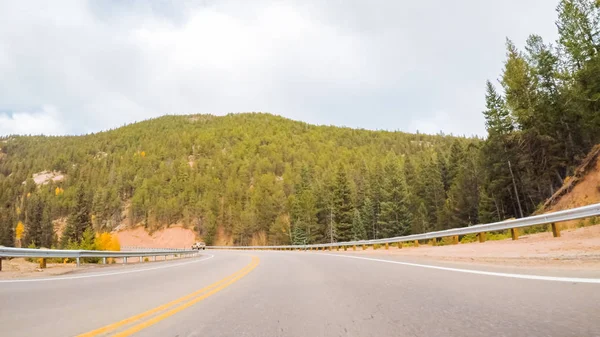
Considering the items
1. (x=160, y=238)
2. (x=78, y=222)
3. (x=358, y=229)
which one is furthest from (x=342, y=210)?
(x=160, y=238)

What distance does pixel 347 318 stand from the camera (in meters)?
4.04

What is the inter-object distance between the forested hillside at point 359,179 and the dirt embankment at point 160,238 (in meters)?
3.26

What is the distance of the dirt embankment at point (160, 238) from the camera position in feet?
367

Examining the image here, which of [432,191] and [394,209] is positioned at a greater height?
[432,191]

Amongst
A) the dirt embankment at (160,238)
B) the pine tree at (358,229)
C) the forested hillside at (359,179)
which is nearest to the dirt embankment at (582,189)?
the forested hillside at (359,179)

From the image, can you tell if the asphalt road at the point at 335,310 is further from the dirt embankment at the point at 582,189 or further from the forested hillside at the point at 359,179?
the forested hillside at the point at 359,179

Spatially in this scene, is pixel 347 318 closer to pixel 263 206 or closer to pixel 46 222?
pixel 263 206

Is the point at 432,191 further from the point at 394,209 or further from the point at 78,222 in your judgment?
the point at 78,222

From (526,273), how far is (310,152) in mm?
151892

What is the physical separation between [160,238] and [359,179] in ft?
223

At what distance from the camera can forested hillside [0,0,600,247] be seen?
37812 millimetres

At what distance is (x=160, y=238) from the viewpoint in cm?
11600

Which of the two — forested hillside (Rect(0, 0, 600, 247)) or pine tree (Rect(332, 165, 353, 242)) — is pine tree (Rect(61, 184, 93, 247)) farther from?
pine tree (Rect(332, 165, 353, 242))

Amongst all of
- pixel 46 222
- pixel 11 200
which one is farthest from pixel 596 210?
pixel 11 200
